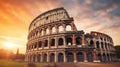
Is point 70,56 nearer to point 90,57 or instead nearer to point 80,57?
point 80,57

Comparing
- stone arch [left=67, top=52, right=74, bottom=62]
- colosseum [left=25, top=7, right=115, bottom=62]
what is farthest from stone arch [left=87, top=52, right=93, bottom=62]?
stone arch [left=67, top=52, right=74, bottom=62]

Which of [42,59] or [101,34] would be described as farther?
[101,34]

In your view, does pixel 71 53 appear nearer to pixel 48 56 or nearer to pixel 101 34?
pixel 48 56

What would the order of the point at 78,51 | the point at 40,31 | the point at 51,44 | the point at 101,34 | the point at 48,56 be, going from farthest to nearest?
the point at 101,34, the point at 40,31, the point at 51,44, the point at 48,56, the point at 78,51

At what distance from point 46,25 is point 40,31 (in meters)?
1.98

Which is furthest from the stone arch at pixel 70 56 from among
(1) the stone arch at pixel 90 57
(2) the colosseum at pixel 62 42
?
(1) the stone arch at pixel 90 57

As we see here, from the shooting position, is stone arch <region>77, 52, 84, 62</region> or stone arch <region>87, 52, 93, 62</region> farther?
stone arch <region>87, 52, 93, 62</region>

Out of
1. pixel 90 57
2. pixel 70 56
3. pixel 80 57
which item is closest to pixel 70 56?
pixel 70 56

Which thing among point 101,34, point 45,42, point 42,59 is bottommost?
point 42,59

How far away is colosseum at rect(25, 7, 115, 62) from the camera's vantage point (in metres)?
18.5

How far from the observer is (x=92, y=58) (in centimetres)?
1864

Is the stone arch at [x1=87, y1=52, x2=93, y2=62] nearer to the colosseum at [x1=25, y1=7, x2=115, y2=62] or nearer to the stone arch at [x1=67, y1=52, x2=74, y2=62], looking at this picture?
the colosseum at [x1=25, y1=7, x2=115, y2=62]

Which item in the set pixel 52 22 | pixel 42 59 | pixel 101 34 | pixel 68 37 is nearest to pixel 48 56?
pixel 42 59

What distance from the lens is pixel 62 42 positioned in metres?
20.9
